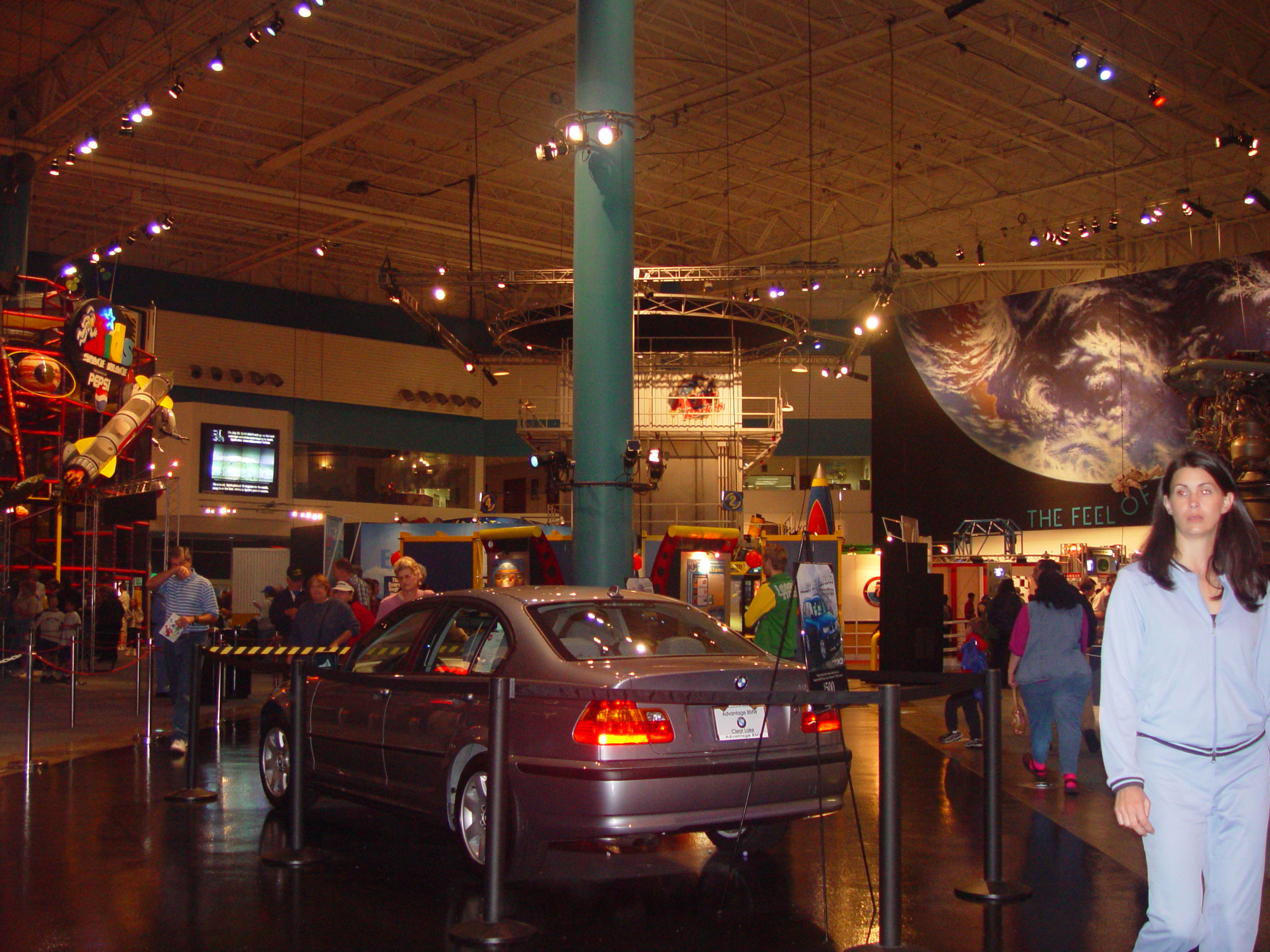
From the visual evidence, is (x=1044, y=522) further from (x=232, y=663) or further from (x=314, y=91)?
A: (x=232, y=663)

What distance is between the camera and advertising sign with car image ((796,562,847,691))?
10.5 metres

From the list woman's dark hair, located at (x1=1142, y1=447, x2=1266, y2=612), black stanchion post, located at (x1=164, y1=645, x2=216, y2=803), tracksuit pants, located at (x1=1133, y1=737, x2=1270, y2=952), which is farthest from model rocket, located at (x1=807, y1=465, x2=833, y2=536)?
tracksuit pants, located at (x1=1133, y1=737, x2=1270, y2=952)

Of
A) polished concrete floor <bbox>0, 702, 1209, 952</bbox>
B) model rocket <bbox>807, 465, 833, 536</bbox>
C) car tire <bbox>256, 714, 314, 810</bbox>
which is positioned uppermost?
model rocket <bbox>807, 465, 833, 536</bbox>

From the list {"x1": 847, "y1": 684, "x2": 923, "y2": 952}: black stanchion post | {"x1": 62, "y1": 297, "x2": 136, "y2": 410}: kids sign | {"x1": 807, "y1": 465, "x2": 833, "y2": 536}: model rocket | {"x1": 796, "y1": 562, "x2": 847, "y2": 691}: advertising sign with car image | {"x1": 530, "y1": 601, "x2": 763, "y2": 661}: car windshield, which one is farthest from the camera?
{"x1": 807, "y1": 465, "x2": 833, "y2": 536}: model rocket

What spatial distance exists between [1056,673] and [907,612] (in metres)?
10.0

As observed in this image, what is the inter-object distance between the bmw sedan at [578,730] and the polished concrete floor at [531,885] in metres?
0.35

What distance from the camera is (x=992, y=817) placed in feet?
19.5

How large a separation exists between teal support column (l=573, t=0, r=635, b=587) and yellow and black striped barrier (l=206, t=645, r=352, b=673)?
3781 mm

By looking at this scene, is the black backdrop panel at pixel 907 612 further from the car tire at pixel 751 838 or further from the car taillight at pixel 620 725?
the car taillight at pixel 620 725

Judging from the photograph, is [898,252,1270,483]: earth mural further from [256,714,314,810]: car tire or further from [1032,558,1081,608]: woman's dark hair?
[256,714,314,810]: car tire

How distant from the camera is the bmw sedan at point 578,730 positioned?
5750mm

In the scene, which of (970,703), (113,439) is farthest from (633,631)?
(113,439)

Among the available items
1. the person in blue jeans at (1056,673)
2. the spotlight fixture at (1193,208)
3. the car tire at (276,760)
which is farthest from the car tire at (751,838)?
the spotlight fixture at (1193,208)

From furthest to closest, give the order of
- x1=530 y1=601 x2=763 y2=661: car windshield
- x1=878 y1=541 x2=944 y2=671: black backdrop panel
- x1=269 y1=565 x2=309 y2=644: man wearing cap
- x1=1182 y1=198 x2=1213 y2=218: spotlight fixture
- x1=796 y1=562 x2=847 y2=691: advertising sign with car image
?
x1=1182 y1=198 x2=1213 y2=218: spotlight fixture
x1=878 y1=541 x2=944 y2=671: black backdrop panel
x1=269 y1=565 x2=309 y2=644: man wearing cap
x1=796 y1=562 x2=847 y2=691: advertising sign with car image
x1=530 y1=601 x2=763 y2=661: car windshield
